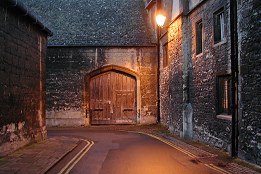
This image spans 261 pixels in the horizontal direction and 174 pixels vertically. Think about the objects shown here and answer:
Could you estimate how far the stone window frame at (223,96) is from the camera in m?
11.2

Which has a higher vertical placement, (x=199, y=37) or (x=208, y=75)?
(x=199, y=37)

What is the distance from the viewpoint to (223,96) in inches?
459

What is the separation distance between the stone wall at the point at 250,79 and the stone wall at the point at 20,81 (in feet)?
21.9

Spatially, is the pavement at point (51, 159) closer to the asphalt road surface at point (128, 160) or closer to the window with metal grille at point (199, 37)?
the asphalt road surface at point (128, 160)

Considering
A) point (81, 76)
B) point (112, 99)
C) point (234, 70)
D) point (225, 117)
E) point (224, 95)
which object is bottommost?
point (225, 117)

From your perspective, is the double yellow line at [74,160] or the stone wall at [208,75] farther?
the stone wall at [208,75]

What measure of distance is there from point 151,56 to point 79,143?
10.4m

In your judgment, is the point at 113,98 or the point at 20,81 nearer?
the point at 20,81

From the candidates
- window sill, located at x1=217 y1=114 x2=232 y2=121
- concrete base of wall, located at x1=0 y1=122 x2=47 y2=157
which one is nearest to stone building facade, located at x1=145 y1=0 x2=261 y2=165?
window sill, located at x1=217 y1=114 x2=232 y2=121

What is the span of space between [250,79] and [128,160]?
3.99 m

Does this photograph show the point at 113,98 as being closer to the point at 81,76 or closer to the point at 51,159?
the point at 81,76

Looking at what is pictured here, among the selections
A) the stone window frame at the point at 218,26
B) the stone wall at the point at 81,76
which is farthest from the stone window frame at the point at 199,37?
the stone wall at the point at 81,76

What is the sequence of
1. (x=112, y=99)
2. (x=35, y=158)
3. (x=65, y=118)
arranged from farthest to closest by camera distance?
(x=112, y=99), (x=65, y=118), (x=35, y=158)

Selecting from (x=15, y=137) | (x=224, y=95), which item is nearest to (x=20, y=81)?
(x=15, y=137)
